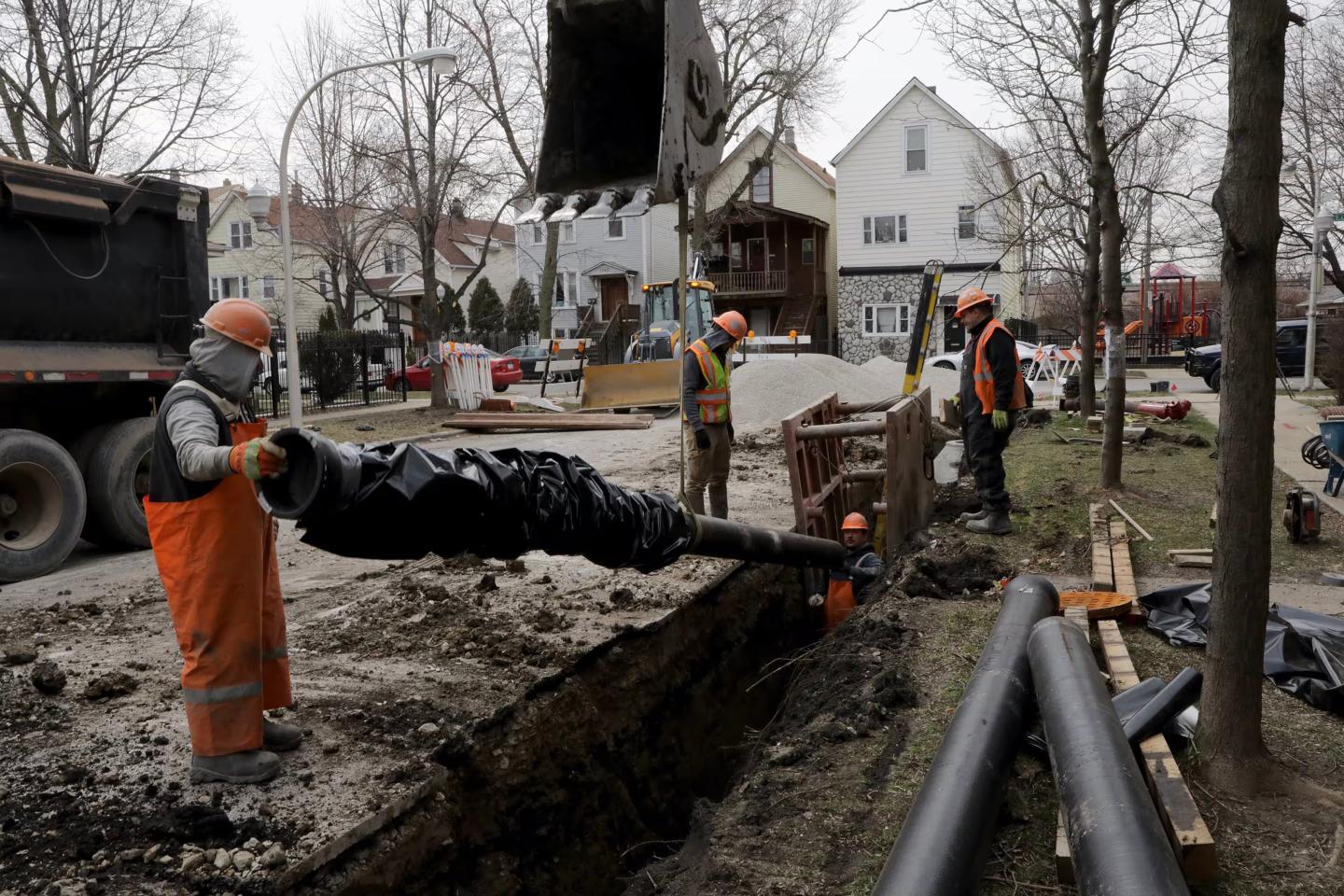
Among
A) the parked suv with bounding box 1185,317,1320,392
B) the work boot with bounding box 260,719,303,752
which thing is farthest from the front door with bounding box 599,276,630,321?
the work boot with bounding box 260,719,303,752

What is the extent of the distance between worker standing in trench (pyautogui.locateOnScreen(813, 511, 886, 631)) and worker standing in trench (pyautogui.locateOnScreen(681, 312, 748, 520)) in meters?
1.27

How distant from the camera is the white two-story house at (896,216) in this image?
40.4 meters

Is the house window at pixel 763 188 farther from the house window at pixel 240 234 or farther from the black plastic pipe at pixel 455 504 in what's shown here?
the black plastic pipe at pixel 455 504

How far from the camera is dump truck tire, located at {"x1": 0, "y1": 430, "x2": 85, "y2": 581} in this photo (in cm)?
814

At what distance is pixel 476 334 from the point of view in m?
46.9

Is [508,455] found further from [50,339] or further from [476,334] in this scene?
[476,334]

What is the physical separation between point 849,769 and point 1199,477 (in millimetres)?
8333

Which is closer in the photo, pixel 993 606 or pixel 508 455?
pixel 508 455

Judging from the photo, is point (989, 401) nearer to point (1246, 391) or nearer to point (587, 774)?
point (587, 774)

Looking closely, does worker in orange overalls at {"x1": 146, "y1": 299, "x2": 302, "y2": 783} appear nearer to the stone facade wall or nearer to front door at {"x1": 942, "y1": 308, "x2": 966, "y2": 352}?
front door at {"x1": 942, "y1": 308, "x2": 966, "y2": 352}

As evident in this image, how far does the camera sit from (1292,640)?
16.2ft

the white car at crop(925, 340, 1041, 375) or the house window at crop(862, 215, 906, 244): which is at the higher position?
the house window at crop(862, 215, 906, 244)

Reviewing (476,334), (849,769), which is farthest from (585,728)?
A: (476,334)

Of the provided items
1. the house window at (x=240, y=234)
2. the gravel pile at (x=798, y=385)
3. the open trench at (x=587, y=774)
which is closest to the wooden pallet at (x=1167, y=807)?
the open trench at (x=587, y=774)
